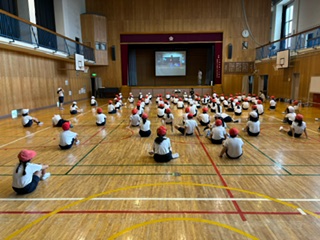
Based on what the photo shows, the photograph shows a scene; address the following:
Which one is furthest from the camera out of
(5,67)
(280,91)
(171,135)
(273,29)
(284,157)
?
(273,29)

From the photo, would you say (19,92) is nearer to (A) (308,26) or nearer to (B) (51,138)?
(B) (51,138)

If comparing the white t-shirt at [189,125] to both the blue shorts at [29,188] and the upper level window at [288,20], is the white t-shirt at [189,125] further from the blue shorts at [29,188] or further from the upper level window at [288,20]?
the upper level window at [288,20]

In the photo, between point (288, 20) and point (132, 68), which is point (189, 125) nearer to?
point (132, 68)

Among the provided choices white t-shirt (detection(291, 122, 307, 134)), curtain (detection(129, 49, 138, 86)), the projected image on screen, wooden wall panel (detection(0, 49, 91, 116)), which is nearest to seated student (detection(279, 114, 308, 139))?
white t-shirt (detection(291, 122, 307, 134))

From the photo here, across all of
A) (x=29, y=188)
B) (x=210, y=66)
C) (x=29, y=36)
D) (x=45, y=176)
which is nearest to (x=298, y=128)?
(x=45, y=176)

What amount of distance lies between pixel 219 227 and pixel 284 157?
398 cm

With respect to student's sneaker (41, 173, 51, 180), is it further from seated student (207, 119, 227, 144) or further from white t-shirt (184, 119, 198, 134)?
white t-shirt (184, 119, 198, 134)

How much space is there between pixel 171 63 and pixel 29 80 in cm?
1819

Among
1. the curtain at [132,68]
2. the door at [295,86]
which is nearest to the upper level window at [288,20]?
the door at [295,86]

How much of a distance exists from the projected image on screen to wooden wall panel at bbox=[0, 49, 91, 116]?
11.6 metres

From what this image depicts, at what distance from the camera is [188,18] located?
91.1 ft

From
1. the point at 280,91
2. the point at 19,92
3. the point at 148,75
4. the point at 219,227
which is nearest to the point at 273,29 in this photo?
the point at 280,91

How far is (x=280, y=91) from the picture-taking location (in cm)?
2234

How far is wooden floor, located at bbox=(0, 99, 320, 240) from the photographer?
11.0ft
